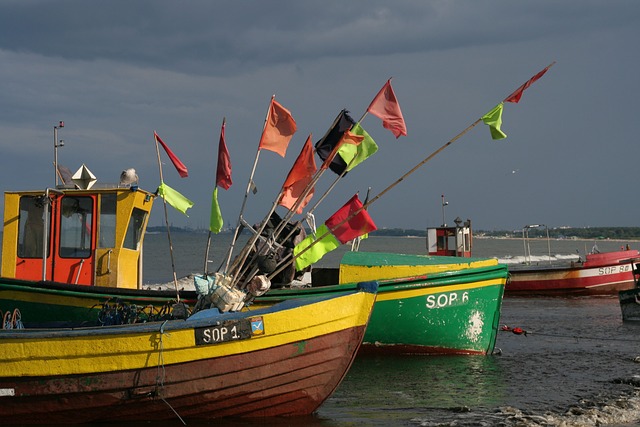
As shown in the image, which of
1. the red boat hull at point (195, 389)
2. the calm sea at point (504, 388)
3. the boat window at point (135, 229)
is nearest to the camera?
the red boat hull at point (195, 389)

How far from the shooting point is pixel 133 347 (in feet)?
Result: 28.7

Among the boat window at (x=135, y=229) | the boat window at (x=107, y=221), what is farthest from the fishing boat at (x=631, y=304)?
the boat window at (x=107, y=221)

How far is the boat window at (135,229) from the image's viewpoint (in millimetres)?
13023

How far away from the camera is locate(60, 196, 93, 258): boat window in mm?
12758

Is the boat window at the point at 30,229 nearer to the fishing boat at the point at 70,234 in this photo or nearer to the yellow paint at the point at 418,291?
the fishing boat at the point at 70,234

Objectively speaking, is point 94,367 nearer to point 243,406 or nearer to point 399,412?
point 243,406

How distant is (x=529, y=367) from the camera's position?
13.6 metres

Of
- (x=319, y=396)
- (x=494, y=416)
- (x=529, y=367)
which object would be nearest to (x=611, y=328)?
(x=529, y=367)

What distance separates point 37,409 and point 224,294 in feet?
8.02

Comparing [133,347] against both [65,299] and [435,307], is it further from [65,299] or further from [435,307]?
[435,307]

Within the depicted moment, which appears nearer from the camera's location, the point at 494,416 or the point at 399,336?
the point at 494,416

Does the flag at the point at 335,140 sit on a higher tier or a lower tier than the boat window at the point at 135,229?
higher

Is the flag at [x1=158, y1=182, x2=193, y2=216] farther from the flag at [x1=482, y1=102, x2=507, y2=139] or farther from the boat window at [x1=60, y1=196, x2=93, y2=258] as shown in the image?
the flag at [x1=482, y1=102, x2=507, y2=139]

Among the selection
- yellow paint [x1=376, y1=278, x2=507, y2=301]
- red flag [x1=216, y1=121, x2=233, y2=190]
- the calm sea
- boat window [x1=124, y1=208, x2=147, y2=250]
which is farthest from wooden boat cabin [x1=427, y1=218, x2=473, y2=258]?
red flag [x1=216, y1=121, x2=233, y2=190]
